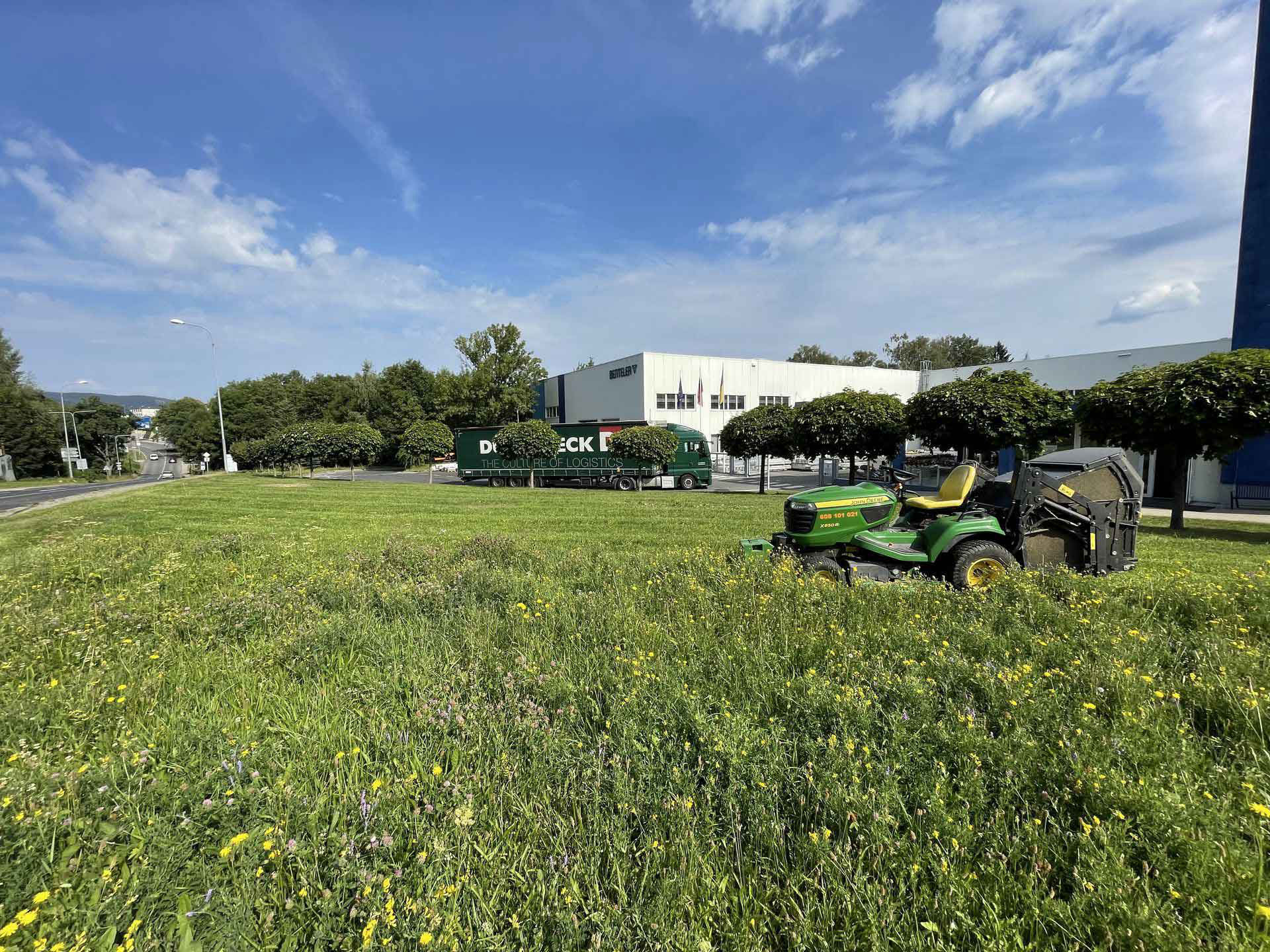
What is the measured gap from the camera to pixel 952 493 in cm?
662

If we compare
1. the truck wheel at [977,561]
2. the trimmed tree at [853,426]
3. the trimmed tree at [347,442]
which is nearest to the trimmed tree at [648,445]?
the trimmed tree at [853,426]

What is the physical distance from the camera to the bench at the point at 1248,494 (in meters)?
16.5

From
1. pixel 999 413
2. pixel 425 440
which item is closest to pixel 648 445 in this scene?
pixel 999 413

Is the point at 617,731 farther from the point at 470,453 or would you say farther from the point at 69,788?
the point at 470,453

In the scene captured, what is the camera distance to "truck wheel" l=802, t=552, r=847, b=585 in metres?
5.55

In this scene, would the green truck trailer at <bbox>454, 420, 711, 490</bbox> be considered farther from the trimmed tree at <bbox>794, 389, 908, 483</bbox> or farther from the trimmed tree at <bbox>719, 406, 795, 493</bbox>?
the trimmed tree at <bbox>794, 389, 908, 483</bbox>

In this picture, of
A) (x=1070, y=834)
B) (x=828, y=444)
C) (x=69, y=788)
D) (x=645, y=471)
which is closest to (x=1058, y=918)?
(x=1070, y=834)

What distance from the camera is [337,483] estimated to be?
25.7m

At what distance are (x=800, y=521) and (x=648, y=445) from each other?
49.3ft

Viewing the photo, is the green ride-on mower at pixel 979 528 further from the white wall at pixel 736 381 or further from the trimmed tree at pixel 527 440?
the white wall at pixel 736 381

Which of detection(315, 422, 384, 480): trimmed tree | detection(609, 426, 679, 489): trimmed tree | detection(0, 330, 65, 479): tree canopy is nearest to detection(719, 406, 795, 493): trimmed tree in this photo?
detection(609, 426, 679, 489): trimmed tree

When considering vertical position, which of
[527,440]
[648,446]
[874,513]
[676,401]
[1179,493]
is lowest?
[1179,493]

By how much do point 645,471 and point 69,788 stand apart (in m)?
22.4

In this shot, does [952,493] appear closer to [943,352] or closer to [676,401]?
[676,401]
